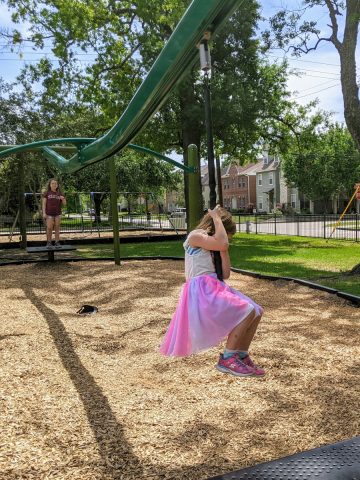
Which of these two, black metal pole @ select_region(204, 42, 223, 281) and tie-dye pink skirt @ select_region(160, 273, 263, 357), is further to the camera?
tie-dye pink skirt @ select_region(160, 273, 263, 357)

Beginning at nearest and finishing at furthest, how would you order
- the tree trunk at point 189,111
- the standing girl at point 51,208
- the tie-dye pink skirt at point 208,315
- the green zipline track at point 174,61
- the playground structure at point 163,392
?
the green zipline track at point 174,61, the playground structure at point 163,392, the tie-dye pink skirt at point 208,315, the standing girl at point 51,208, the tree trunk at point 189,111

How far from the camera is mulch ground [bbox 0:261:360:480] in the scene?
2.30 metres

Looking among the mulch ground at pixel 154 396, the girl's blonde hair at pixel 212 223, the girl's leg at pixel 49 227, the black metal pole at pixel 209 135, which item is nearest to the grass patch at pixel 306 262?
the mulch ground at pixel 154 396

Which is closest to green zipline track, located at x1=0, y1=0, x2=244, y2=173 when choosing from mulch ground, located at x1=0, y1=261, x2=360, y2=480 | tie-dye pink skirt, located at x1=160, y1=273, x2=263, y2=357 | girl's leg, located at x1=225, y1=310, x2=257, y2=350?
tie-dye pink skirt, located at x1=160, y1=273, x2=263, y2=357

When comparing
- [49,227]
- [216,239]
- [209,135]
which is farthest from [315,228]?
[209,135]

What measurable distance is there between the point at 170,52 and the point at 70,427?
2.00 metres

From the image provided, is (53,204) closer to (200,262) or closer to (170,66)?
(200,262)

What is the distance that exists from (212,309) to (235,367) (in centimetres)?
39

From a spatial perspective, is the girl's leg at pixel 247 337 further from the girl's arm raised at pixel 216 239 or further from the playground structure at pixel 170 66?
the playground structure at pixel 170 66

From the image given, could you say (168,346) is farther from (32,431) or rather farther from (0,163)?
(0,163)

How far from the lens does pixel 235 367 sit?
107 inches

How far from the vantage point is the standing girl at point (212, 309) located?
2.60 meters

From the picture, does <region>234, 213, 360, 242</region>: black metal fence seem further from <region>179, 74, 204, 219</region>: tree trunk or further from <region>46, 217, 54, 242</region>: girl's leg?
<region>46, 217, 54, 242</region>: girl's leg

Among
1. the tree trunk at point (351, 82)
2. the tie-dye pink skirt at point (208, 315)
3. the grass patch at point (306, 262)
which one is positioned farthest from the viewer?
the tree trunk at point (351, 82)
